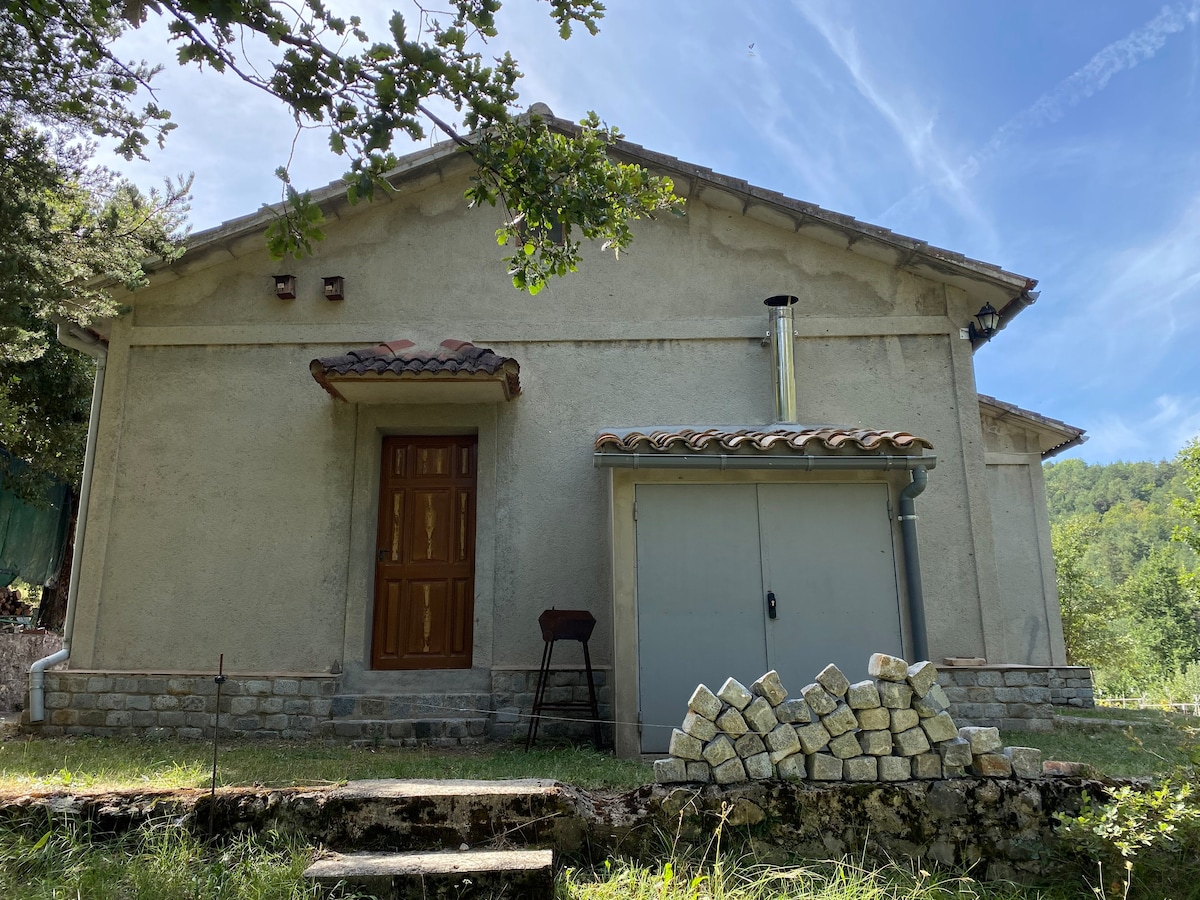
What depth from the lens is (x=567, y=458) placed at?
25.6 ft

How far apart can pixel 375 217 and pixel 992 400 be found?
7.65 m

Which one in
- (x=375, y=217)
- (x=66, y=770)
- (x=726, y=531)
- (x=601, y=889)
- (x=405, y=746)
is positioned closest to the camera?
(x=601, y=889)

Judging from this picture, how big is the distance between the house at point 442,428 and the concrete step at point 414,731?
2cm

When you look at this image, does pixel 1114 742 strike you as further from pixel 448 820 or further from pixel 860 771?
pixel 448 820

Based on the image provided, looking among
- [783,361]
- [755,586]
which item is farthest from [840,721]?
[783,361]

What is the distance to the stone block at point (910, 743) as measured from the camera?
4102 millimetres

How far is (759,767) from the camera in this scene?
13.2 ft

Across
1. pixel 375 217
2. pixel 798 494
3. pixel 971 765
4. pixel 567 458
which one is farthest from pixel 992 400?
pixel 375 217

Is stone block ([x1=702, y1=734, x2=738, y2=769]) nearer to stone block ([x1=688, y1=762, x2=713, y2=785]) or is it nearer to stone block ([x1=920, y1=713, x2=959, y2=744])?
stone block ([x1=688, y1=762, x2=713, y2=785])

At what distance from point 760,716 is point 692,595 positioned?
213 cm

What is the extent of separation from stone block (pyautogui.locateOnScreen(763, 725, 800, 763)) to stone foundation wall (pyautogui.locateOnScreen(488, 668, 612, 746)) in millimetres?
3002

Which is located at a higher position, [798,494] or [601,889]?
[798,494]

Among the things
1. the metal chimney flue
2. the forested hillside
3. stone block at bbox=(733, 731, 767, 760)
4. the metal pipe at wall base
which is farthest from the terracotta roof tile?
the forested hillside

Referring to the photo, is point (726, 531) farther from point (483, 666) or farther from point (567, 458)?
point (483, 666)
